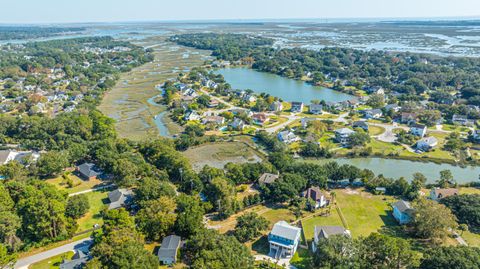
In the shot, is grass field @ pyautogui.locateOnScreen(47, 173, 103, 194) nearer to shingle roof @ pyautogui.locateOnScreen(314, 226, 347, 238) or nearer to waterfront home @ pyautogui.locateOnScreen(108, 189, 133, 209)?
waterfront home @ pyautogui.locateOnScreen(108, 189, 133, 209)

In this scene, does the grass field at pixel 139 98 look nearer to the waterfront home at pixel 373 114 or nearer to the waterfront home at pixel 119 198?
the waterfront home at pixel 119 198

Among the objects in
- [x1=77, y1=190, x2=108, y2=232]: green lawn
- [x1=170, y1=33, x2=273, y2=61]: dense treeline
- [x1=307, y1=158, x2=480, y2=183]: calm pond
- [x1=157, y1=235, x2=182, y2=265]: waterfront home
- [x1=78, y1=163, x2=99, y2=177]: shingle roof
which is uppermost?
[x1=170, y1=33, x2=273, y2=61]: dense treeline

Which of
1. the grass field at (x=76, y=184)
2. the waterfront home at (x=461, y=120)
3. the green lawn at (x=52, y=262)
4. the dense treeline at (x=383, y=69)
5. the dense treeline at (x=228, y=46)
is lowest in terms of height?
the green lawn at (x=52, y=262)

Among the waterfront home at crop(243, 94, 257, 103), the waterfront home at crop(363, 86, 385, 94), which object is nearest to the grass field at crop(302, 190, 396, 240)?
the waterfront home at crop(243, 94, 257, 103)

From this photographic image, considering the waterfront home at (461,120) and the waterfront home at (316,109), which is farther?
the waterfront home at (316,109)

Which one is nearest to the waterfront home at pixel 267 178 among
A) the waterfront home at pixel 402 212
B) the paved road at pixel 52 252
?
the waterfront home at pixel 402 212

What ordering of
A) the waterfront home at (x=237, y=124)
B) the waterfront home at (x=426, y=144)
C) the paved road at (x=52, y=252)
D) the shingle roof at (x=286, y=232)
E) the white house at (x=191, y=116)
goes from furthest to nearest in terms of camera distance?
1. the white house at (x=191, y=116)
2. the waterfront home at (x=237, y=124)
3. the waterfront home at (x=426, y=144)
4. the shingle roof at (x=286, y=232)
5. the paved road at (x=52, y=252)
